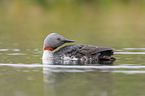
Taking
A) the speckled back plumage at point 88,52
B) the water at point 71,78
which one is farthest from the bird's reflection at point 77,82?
the speckled back plumage at point 88,52

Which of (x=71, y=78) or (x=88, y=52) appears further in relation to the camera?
(x=88, y=52)

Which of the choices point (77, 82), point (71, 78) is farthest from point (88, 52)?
point (77, 82)

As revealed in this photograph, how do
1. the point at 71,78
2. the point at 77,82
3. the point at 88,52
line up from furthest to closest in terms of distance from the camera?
the point at 88,52 → the point at 71,78 → the point at 77,82

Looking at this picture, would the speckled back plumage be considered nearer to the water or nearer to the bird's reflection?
the water

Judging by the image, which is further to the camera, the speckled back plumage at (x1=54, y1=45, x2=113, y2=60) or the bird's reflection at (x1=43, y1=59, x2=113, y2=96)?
the speckled back plumage at (x1=54, y1=45, x2=113, y2=60)

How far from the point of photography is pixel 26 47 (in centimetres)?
1188

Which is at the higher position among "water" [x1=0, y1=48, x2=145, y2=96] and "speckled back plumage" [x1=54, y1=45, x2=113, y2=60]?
"speckled back plumage" [x1=54, y1=45, x2=113, y2=60]

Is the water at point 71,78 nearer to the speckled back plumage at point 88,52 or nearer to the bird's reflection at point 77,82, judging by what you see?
the bird's reflection at point 77,82

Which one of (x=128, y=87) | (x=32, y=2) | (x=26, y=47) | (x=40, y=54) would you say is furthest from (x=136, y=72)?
(x=32, y=2)

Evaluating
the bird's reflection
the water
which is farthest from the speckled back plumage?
the bird's reflection

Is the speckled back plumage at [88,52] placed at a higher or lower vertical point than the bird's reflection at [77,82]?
higher

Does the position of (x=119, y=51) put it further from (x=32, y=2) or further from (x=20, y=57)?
(x=32, y=2)

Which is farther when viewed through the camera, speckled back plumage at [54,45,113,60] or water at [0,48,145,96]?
speckled back plumage at [54,45,113,60]

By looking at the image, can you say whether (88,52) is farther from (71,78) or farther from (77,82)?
(77,82)
